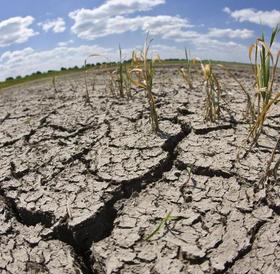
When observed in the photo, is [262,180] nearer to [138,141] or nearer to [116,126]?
[138,141]

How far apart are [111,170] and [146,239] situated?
0.71 metres

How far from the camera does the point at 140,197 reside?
101 inches

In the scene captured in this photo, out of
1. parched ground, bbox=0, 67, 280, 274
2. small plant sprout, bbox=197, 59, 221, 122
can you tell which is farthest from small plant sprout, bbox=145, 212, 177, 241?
small plant sprout, bbox=197, 59, 221, 122

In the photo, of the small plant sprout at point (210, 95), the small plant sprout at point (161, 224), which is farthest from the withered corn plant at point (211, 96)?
the small plant sprout at point (161, 224)

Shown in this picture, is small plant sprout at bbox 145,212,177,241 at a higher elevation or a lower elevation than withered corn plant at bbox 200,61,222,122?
lower

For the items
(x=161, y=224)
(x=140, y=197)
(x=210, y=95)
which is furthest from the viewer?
(x=210, y=95)

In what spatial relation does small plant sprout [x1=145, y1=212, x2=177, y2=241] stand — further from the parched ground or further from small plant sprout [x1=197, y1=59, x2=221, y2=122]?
small plant sprout [x1=197, y1=59, x2=221, y2=122]

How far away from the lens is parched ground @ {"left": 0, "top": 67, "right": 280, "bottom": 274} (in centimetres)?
214

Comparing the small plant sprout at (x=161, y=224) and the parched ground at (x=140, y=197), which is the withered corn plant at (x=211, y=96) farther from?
the small plant sprout at (x=161, y=224)

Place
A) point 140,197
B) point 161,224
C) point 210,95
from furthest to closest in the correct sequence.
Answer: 1. point 210,95
2. point 140,197
3. point 161,224

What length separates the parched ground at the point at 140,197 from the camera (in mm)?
2141

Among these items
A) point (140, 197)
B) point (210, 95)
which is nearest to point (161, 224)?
point (140, 197)

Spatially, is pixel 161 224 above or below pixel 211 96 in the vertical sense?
below

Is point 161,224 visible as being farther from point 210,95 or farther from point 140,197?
point 210,95
